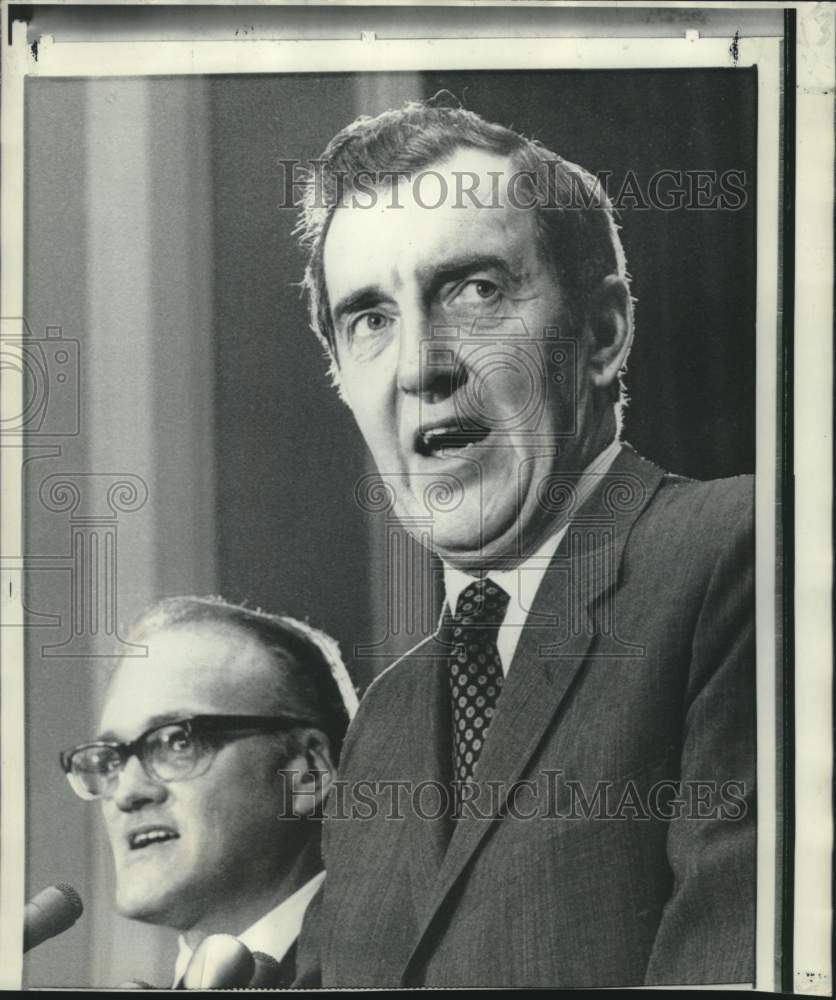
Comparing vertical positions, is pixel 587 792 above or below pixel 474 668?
below

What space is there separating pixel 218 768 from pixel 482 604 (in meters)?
0.50

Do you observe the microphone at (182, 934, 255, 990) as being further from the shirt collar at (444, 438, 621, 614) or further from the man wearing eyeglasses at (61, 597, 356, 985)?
the shirt collar at (444, 438, 621, 614)

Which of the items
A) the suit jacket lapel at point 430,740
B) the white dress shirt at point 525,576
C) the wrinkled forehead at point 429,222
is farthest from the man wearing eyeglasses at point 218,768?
the wrinkled forehead at point 429,222

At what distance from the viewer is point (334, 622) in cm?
153

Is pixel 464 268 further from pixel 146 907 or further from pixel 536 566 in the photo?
pixel 146 907

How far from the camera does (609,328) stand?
153 cm

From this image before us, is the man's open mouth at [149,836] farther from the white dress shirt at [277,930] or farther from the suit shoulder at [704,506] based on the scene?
the suit shoulder at [704,506]

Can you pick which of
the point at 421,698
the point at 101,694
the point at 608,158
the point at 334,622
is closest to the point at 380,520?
the point at 334,622

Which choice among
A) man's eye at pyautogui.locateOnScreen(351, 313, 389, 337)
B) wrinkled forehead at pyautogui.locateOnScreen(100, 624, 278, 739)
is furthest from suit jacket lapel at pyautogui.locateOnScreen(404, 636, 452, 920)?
man's eye at pyautogui.locateOnScreen(351, 313, 389, 337)

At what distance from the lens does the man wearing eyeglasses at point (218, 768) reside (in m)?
1.52

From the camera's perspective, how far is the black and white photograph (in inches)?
59.6

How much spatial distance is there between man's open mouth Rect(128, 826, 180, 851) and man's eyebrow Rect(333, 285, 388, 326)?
2.81 ft

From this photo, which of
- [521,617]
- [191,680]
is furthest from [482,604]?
[191,680]

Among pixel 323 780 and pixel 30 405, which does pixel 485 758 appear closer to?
pixel 323 780
